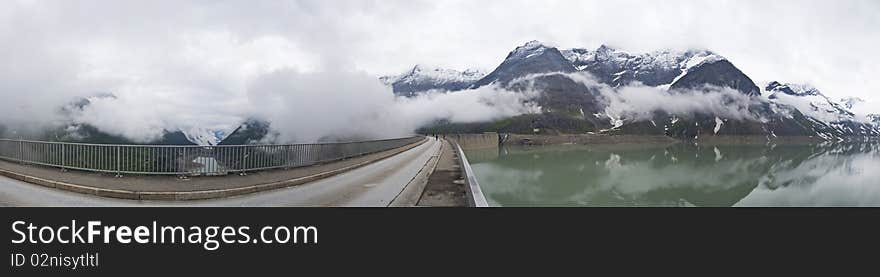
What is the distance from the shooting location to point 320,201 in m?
11.9

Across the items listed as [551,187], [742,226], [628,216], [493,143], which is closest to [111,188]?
[628,216]

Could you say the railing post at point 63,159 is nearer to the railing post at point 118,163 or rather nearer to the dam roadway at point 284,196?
the dam roadway at point 284,196

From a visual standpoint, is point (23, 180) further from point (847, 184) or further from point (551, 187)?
point (847, 184)

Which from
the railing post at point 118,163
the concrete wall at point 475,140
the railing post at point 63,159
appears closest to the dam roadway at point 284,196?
the railing post at point 63,159

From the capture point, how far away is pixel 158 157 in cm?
1398

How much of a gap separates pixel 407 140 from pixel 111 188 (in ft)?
126

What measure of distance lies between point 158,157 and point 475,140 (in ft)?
435

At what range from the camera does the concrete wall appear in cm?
13200

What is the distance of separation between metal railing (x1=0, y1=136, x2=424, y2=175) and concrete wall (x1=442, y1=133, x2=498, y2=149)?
104040mm

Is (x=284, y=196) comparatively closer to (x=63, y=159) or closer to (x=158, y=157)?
(x=158, y=157)

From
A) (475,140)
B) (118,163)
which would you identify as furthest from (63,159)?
(475,140)

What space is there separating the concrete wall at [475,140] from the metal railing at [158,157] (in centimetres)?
10404

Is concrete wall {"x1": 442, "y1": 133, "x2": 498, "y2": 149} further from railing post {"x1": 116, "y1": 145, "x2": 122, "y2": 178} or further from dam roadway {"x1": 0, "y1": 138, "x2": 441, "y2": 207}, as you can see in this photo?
railing post {"x1": 116, "y1": 145, "x2": 122, "y2": 178}

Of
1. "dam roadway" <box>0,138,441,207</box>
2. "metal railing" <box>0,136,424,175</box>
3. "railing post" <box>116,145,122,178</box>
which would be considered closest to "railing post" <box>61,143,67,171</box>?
"metal railing" <box>0,136,424,175</box>
